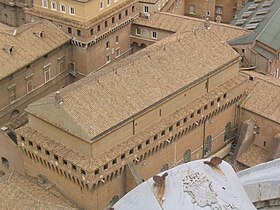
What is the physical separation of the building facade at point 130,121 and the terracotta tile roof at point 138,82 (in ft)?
0.28

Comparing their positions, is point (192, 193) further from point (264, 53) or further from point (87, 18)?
point (87, 18)

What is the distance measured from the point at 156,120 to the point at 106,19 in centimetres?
1890

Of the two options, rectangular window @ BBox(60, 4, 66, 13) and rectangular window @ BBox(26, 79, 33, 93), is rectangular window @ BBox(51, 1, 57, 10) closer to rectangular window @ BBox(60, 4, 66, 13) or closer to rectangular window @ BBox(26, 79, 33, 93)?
rectangular window @ BBox(60, 4, 66, 13)

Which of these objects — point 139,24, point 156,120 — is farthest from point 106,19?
point 156,120

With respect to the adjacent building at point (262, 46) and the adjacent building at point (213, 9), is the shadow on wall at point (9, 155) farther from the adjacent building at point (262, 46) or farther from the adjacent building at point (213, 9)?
the adjacent building at point (213, 9)

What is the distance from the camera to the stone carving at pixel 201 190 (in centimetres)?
4422

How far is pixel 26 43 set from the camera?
209 feet

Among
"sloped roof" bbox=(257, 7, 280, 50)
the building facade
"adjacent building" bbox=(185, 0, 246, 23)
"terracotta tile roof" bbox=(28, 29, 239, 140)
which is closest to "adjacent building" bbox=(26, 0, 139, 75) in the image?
"terracotta tile roof" bbox=(28, 29, 239, 140)

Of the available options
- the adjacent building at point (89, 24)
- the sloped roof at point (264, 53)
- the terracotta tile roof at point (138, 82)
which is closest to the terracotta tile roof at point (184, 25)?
the sloped roof at point (264, 53)

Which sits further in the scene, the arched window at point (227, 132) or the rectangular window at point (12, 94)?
the arched window at point (227, 132)

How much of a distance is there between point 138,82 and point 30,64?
45.5 feet

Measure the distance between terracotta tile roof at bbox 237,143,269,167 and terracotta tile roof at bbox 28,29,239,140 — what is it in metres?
8.95

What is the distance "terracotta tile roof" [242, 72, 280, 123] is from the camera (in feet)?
199

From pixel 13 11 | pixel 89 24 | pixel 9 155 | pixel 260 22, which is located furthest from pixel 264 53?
pixel 13 11
